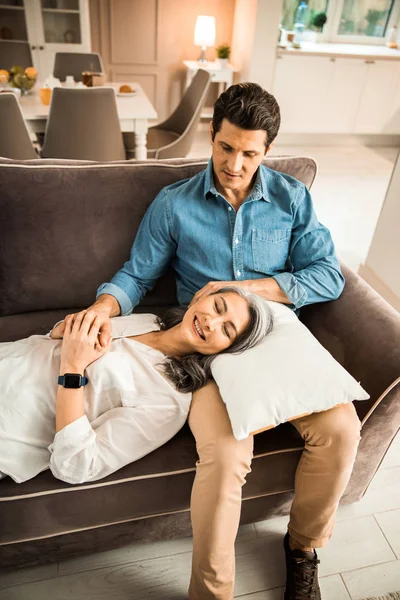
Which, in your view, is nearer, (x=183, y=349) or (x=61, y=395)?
(x=61, y=395)

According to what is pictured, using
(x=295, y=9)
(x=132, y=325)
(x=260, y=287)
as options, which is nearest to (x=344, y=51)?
(x=295, y=9)

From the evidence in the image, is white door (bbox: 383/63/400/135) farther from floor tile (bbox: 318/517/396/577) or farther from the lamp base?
floor tile (bbox: 318/517/396/577)

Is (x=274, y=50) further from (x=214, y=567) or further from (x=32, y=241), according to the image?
(x=214, y=567)

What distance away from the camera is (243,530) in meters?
1.34

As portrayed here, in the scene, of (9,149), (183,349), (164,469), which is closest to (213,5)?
(9,149)

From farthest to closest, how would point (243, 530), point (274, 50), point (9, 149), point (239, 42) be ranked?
point (239, 42), point (274, 50), point (9, 149), point (243, 530)

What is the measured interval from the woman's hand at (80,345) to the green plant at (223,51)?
15.2 ft

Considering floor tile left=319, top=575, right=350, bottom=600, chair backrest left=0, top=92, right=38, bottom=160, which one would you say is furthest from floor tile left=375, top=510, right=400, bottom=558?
chair backrest left=0, top=92, right=38, bottom=160

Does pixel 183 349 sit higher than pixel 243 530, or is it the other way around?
pixel 183 349

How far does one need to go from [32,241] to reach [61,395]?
0.63 metres

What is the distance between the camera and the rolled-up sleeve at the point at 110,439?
942 mm

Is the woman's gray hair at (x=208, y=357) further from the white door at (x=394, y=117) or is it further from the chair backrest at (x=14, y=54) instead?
the white door at (x=394, y=117)

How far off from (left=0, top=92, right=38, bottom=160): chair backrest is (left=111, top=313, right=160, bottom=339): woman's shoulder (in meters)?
1.68

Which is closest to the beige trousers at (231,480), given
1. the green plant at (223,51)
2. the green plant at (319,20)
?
the green plant at (223,51)
